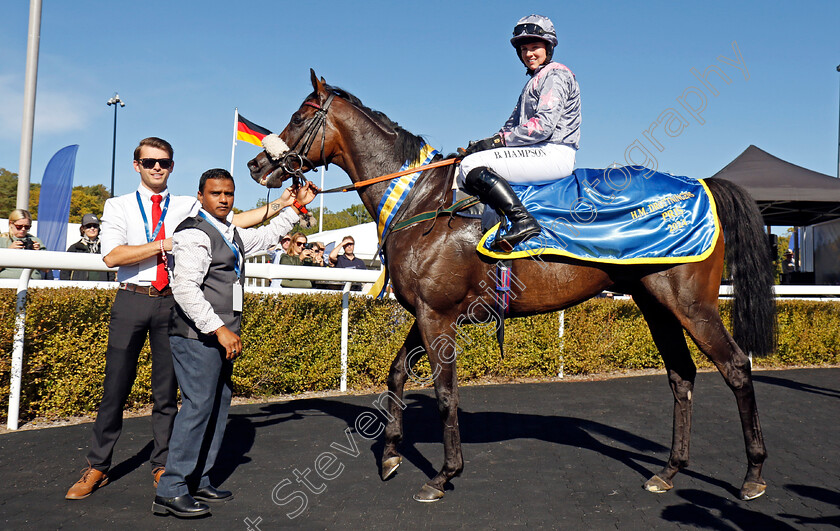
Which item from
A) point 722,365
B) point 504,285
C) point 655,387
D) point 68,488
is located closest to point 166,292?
point 68,488

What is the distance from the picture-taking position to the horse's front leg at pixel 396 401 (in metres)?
3.90

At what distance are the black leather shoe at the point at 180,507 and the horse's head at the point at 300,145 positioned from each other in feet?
6.63

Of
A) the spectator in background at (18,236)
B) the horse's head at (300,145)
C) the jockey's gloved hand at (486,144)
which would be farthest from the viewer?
the spectator in background at (18,236)

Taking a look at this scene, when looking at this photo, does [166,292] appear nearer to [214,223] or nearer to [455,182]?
[214,223]

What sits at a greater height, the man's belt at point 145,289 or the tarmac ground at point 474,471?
the man's belt at point 145,289

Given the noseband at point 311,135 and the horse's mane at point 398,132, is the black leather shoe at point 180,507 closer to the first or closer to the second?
the noseband at point 311,135

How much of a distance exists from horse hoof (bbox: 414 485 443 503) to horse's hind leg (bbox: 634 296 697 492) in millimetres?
1471

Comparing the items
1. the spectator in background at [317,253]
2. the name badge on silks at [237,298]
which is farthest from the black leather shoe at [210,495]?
the spectator in background at [317,253]

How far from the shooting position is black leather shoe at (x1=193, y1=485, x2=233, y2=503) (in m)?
3.39

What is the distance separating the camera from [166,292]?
A: 3686 mm

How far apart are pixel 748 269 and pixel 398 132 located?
8.52 ft

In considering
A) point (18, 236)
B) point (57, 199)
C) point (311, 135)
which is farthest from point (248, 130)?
point (311, 135)

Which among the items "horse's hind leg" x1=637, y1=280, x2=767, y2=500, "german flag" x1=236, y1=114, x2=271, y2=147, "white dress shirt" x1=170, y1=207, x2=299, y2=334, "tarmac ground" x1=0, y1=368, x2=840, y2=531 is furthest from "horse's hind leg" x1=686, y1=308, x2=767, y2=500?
"german flag" x1=236, y1=114, x2=271, y2=147

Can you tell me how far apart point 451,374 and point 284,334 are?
116 inches
